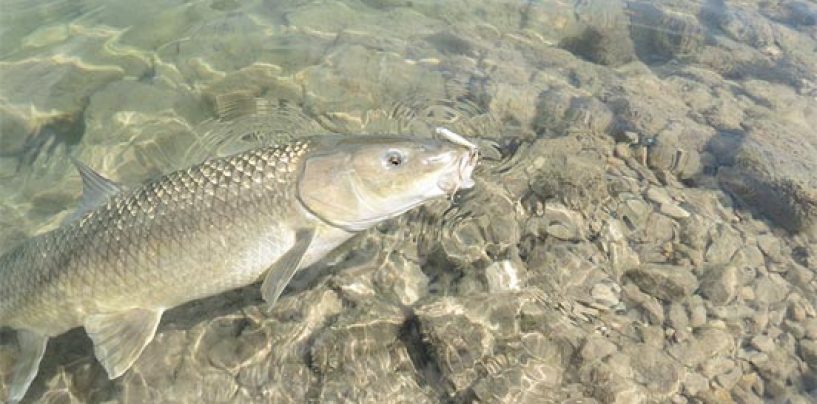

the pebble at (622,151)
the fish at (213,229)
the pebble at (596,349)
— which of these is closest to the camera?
the fish at (213,229)

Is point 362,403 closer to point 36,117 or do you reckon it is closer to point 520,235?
point 520,235

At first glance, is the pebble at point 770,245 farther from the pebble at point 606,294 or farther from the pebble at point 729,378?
the pebble at point 606,294

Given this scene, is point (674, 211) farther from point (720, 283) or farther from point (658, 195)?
point (720, 283)

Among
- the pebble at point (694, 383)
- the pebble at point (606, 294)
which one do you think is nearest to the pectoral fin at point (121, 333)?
the pebble at point (606, 294)

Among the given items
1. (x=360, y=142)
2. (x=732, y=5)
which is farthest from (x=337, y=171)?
(x=732, y=5)

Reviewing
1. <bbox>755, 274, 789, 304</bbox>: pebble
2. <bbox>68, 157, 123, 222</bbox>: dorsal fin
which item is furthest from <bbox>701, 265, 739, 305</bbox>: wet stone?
<bbox>68, 157, 123, 222</bbox>: dorsal fin

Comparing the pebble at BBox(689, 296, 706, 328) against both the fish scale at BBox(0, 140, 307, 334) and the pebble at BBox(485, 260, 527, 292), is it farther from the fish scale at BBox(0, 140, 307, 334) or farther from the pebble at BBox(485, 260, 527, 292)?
the fish scale at BBox(0, 140, 307, 334)
